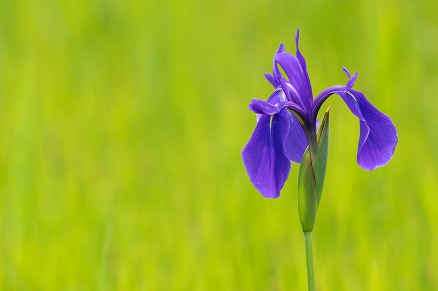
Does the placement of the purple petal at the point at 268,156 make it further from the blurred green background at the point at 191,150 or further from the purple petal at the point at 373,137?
the blurred green background at the point at 191,150

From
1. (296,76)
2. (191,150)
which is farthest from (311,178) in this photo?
(191,150)

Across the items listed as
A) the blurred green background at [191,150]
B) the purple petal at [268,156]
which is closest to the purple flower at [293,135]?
the purple petal at [268,156]

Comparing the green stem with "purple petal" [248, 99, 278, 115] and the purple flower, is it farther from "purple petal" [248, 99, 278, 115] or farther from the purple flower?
"purple petal" [248, 99, 278, 115]

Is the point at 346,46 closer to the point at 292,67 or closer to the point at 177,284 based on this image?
the point at 177,284

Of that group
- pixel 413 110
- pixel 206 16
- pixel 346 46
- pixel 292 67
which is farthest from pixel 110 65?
pixel 292 67

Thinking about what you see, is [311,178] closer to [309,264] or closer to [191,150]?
[309,264]

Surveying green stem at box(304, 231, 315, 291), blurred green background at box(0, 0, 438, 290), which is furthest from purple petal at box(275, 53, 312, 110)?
blurred green background at box(0, 0, 438, 290)
